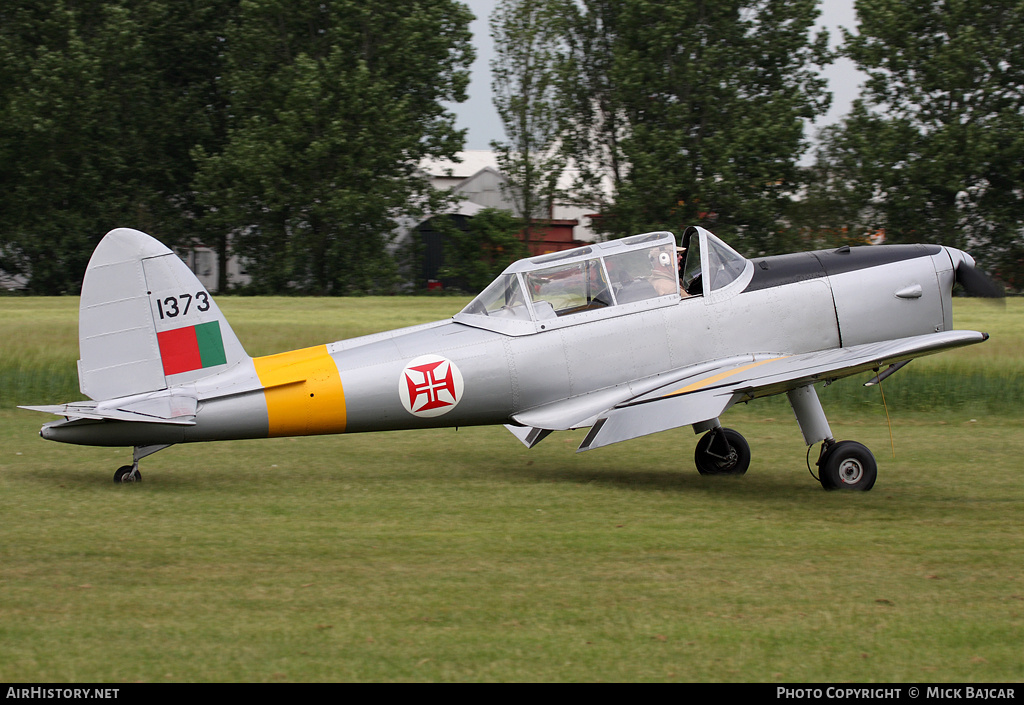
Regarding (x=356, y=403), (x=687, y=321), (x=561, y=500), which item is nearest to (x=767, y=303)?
(x=687, y=321)

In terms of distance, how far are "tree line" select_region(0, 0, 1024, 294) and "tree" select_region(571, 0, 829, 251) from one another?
0.08 metres

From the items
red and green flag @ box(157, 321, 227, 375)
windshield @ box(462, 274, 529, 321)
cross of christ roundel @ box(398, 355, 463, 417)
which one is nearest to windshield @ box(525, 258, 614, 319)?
windshield @ box(462, 274, 529, 321)

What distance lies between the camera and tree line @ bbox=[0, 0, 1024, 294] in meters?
34.5

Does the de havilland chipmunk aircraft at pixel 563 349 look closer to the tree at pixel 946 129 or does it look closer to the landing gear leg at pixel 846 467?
the landing gear leg at pixel 846 467

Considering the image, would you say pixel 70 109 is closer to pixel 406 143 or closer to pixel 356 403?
pixel 406 143

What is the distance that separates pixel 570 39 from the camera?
3841 centimetres

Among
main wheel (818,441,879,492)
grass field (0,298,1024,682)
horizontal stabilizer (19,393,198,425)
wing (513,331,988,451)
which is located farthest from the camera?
main wheel (818,441,879,492)

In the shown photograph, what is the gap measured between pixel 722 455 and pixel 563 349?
204 centimetres

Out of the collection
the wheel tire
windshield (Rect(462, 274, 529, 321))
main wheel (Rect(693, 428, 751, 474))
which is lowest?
main wheel (Rect(693, 428, 751, 474))

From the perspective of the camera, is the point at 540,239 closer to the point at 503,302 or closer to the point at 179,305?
the point at 503,302

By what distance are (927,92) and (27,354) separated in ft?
102

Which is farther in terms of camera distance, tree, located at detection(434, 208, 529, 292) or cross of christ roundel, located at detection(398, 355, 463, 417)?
tree, located at detection(434, 208, 529, 292)

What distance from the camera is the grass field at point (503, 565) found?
4660 millimetres

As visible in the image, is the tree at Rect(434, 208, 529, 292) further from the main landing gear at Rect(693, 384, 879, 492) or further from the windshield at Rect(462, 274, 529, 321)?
the main landing gear at Rect(693, 384, 879, 492)
